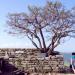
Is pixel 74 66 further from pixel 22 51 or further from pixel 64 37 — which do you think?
pixel 22 51

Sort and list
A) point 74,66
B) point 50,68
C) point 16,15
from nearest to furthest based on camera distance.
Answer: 1. point 50,68
2. point 74,66
3. point 16,15

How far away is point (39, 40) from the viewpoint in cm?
1689

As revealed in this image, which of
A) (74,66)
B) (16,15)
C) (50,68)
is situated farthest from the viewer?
(16,15)

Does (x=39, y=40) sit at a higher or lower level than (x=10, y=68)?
higher

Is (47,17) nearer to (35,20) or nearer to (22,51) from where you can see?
(35,20)

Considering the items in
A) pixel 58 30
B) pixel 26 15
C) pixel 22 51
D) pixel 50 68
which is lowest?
pixel 50 68

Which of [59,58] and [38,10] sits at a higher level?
Answer: [38,10]

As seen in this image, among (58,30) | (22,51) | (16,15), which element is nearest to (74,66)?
(58,30)

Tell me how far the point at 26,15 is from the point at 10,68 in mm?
3845

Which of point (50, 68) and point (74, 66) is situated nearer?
point (50, 68)

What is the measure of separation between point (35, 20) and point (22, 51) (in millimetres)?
2320

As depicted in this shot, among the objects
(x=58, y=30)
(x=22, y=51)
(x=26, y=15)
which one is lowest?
(x=22, y=51)

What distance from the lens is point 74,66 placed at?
15453 millimetres

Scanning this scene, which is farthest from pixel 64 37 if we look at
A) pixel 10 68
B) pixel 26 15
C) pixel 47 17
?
pixel 10 68
